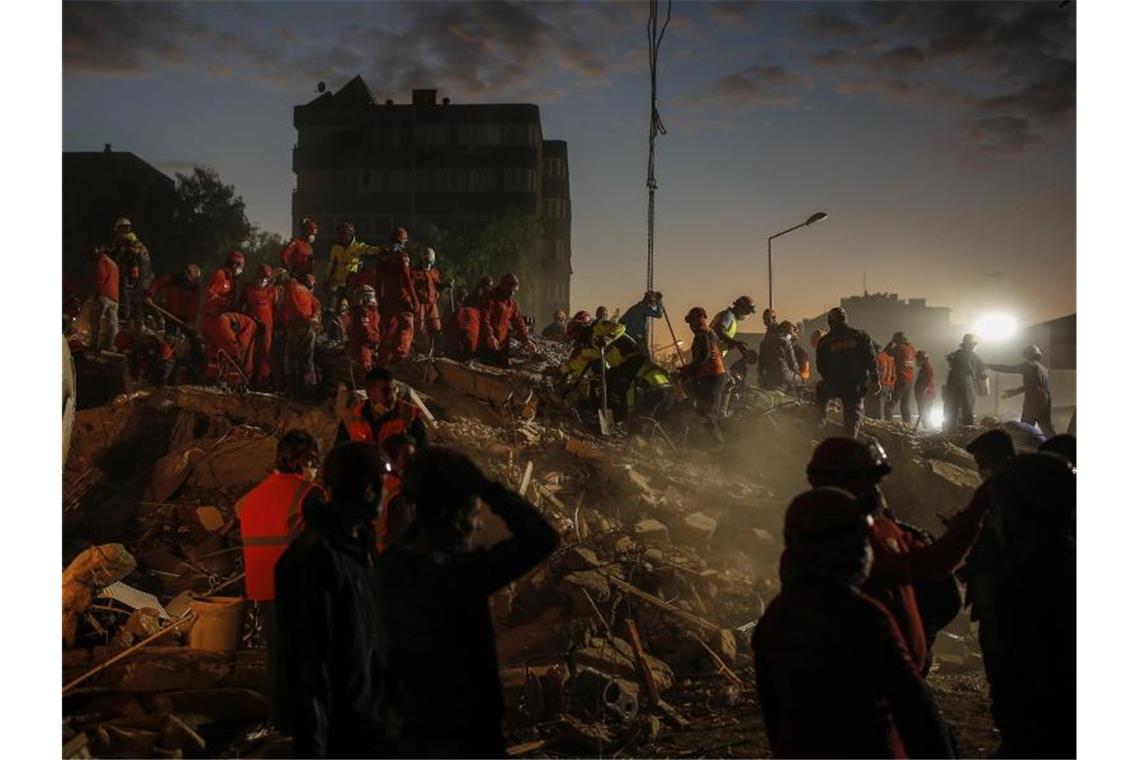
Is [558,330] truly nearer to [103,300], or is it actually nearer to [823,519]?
[103,300]

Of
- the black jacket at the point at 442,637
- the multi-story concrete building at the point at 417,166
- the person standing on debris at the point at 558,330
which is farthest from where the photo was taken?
the multi-story concrete building at the point at 417,166

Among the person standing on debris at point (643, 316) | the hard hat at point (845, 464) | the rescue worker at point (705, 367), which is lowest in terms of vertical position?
the hard hat at point (845, 464)

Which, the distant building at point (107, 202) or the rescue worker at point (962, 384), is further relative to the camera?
the distant building at point (107, 202)

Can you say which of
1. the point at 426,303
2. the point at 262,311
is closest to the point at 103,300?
the point at 262,311

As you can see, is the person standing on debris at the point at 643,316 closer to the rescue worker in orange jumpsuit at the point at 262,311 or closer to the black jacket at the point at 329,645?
the rescue worker in orange jumpsuit at the point at 262,311

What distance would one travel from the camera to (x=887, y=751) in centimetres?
257

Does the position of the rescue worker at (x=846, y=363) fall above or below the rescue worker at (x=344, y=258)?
below

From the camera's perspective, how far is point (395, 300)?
11.5 meters

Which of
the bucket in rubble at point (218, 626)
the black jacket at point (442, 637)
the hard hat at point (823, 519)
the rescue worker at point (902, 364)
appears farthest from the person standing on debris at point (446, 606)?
the rescue worker at point (902, 364)

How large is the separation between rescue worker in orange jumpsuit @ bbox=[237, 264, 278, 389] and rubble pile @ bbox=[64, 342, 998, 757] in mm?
681

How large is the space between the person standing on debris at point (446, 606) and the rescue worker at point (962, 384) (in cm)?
1095

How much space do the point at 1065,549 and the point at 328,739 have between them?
8.56 ft

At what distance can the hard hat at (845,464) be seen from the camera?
11.2 feet

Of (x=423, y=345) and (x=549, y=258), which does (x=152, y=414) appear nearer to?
(x=423, y=345)
